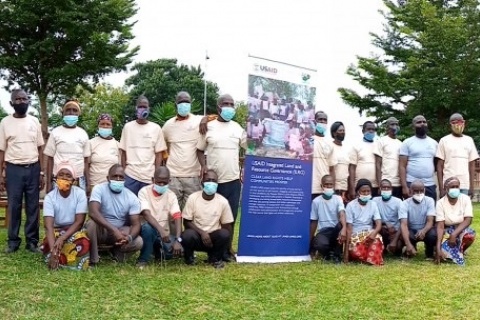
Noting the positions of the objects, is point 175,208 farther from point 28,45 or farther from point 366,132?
point 28,45

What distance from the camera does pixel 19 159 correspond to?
7.24 metres

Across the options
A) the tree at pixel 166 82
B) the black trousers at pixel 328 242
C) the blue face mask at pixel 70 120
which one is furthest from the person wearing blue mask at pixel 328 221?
the tree at pixel 166 82

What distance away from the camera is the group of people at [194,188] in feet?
22.2

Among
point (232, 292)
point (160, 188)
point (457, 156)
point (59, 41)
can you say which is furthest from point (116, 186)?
point (59, 41)

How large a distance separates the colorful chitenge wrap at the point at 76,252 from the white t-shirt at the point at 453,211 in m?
4.58

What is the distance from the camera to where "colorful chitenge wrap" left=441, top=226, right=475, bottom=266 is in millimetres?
7895

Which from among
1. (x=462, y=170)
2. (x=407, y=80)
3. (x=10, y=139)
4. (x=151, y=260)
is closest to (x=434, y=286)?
(x=462, y=170)

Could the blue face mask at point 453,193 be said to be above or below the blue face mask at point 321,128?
below

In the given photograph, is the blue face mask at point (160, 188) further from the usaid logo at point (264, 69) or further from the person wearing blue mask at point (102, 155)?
the usaid logo at point (264, 69)

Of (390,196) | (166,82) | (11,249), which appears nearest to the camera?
(11,249)

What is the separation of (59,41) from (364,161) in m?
12.1

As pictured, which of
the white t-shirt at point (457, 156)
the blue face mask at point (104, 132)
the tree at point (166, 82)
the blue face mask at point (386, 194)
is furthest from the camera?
the tree at point (166, 82)

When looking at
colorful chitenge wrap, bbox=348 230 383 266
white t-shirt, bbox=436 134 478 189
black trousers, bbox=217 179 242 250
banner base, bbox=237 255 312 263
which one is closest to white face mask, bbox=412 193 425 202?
white t-shirt, bbox=436 134 478 189

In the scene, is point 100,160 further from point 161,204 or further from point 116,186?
point 161,204
